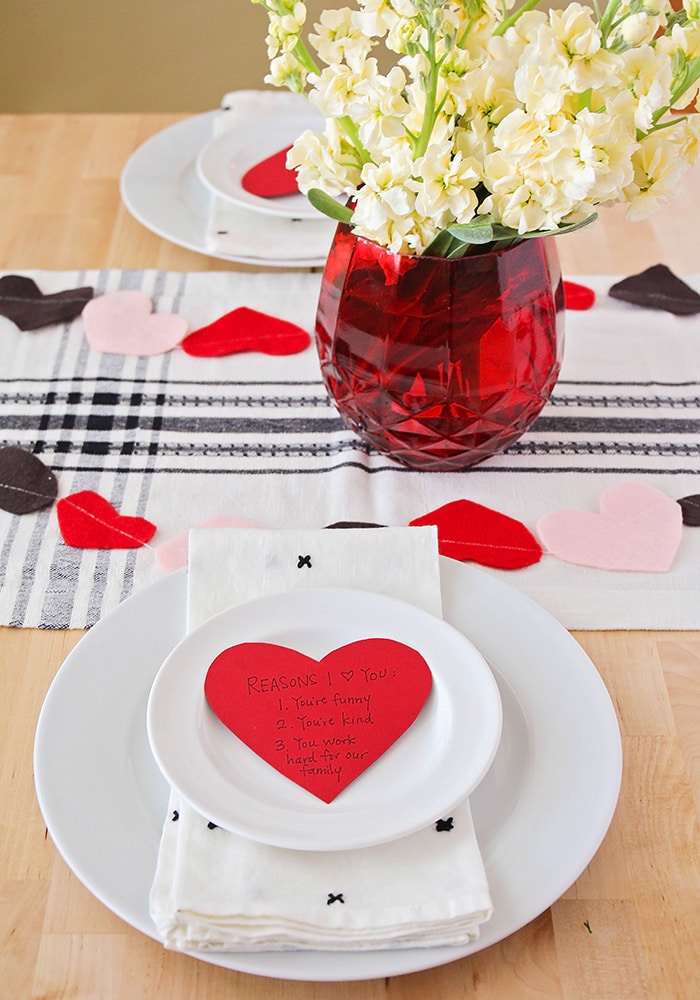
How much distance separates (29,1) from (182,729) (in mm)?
2043

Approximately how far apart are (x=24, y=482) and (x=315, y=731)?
0.42 meters

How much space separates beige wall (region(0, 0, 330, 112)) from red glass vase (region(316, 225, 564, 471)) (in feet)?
5.10

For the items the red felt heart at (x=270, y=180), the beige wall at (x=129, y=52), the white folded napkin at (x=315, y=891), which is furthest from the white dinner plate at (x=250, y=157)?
the beige wall at (x=129, y=52)

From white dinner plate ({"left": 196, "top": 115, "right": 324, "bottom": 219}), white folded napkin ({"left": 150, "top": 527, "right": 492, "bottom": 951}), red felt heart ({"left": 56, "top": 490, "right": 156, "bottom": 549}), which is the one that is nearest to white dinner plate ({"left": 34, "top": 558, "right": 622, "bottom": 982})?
white folded napkin ({"left": 150, "top": 527, "right": 492, "bottom": 951})

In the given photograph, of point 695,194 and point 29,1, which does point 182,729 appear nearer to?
point 695,194

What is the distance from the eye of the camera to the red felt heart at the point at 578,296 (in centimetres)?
113

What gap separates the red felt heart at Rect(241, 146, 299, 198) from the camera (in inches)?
47.2

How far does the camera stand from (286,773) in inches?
23.8

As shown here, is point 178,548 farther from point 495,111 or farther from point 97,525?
point 495,111

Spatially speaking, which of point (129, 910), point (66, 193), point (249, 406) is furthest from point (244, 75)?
point (129, 910)

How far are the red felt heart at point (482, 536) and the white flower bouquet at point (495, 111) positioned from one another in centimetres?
25

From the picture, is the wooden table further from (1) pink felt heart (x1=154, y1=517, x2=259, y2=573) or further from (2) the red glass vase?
(2) the red glass vase

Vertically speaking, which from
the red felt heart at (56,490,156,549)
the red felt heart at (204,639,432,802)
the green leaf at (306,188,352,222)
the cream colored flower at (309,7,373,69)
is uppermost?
the cream colored flower at (309,7,373,69)

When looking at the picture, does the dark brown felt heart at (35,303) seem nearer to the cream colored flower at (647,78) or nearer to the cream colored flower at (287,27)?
Result: the cream colored flower at (287,27)
